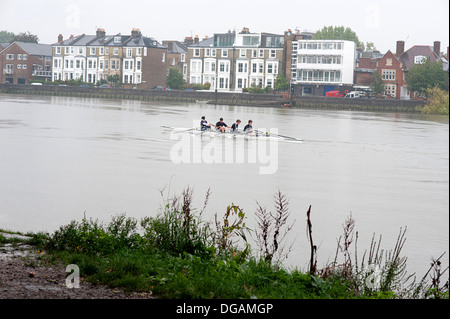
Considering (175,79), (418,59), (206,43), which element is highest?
(206,43)

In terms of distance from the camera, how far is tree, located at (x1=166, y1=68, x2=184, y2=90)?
95.3 meters

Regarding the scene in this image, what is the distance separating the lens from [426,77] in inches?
2906

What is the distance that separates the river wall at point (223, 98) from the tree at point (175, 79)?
3835mm

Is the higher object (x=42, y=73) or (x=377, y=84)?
→ (x=42, y=73)

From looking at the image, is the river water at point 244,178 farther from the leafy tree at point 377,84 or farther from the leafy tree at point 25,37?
the leafy tree at point 25,37

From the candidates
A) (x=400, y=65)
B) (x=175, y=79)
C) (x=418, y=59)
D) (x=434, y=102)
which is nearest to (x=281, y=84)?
(x=400, y=65)

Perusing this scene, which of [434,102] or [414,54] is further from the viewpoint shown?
[414,54]

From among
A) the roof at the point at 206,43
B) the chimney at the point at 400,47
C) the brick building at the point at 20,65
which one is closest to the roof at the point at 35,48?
the brick building at the point at 20,65

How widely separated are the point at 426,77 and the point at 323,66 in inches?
657

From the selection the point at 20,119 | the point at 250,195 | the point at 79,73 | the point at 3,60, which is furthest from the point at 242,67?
the point at 250,195

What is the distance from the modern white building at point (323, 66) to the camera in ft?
281

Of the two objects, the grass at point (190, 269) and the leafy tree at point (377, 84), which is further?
the leafy tree at point (377, 84)

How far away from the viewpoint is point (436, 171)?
26.8 meters

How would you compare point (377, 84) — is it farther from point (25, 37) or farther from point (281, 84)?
point (25, 37)
